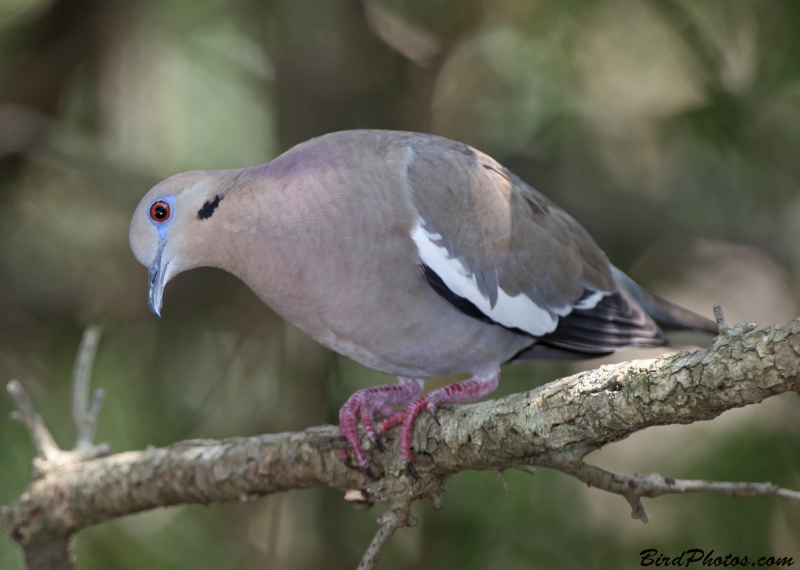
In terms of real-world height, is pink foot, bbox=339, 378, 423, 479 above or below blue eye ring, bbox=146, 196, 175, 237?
below

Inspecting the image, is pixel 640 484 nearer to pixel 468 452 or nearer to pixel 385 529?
pixel 468 452

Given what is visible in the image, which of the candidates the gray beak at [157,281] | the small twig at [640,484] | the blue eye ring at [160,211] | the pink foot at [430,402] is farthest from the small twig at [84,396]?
the small twig at [640,484]

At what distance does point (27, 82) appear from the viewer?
14.2ft

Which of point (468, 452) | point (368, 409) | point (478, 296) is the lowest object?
point (368, 409)

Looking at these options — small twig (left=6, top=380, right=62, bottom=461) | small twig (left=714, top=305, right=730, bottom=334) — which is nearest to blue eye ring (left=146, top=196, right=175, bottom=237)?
small twig (left=6, top=380, right=62, bottom=461)

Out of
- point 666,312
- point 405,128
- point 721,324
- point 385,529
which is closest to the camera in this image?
point 721,324

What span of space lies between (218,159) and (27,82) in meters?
1.13

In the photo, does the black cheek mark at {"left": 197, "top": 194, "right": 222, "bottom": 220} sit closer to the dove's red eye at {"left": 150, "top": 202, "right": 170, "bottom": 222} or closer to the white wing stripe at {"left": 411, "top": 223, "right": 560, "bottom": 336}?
the dove's red eye at {"left": 150, "top": 202, "right": 170, "bottom": 222}

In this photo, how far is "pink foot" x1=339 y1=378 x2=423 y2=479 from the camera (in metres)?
2.40

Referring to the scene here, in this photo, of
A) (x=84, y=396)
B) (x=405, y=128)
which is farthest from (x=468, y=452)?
(x=405, y=128)

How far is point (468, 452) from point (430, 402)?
0.34 m

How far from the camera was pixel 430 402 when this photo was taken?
2344 millimetres

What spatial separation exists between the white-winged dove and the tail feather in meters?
0.61

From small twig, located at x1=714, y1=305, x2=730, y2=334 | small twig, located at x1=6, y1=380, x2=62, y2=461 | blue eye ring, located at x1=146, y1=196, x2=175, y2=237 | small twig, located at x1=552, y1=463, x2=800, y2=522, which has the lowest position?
small twig, located at x1=6, y1=380, x2=62, y2=461
